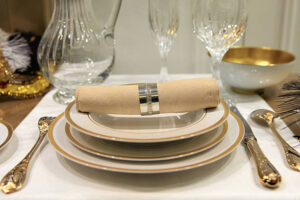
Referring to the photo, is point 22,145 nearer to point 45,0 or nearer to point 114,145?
point 114,145

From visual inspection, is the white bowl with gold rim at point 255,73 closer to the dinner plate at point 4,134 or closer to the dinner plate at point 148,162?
the dinner plate at point 148,162

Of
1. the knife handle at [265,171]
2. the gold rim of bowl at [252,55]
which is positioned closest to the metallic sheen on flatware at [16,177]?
the knife handle at [265,171]

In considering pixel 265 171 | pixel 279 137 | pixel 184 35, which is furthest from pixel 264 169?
pixel 184 35

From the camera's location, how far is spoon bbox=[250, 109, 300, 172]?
355mm

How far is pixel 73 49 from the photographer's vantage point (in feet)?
1.95

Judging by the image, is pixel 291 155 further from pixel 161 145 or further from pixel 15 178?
pixel 15 178

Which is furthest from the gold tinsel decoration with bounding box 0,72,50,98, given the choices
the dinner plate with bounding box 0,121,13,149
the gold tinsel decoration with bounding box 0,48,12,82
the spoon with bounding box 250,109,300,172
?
the spoon with bounding box 250,109,300,172

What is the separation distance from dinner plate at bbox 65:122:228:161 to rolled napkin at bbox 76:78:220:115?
0.04m

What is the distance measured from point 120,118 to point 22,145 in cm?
14

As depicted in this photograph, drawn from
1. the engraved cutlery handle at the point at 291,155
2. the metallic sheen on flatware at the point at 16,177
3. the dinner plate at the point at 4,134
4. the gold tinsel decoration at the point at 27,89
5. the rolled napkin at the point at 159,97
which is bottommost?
the gold tinsel decoration at the point at 27,89

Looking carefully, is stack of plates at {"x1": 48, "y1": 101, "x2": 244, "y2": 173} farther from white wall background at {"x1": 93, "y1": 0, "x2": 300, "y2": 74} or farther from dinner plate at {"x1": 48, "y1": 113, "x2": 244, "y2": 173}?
white wall background at {"x1": 93, "y1": 0, "x2": 300, "y2": 74}

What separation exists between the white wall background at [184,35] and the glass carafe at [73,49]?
246mm

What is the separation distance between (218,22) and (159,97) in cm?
24

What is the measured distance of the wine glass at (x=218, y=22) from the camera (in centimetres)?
52
